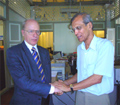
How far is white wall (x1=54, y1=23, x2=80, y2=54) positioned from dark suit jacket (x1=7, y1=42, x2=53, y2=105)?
7683 mm

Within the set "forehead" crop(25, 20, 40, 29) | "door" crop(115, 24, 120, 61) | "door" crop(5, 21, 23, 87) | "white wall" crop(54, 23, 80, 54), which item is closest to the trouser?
"forehead" crop(25, 20, 40, 29)

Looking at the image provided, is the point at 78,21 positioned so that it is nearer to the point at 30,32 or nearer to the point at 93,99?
the point at 30,32

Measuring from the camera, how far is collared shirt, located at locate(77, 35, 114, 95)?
136cm

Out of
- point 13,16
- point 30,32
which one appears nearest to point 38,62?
point 30,32

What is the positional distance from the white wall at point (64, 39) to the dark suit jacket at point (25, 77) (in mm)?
7683

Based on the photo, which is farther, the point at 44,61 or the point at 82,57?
the point at 44,61

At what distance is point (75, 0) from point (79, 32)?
7.57 m

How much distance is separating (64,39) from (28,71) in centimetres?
783

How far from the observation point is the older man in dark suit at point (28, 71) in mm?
1448

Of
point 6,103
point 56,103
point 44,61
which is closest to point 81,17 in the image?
point 44,61

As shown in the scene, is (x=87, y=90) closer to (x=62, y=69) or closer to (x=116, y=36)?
(x=62, y=69)

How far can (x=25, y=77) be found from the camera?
4.77 feet

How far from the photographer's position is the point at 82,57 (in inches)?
63.3

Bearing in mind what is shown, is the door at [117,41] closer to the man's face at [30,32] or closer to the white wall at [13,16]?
the white wall at [13,16]
